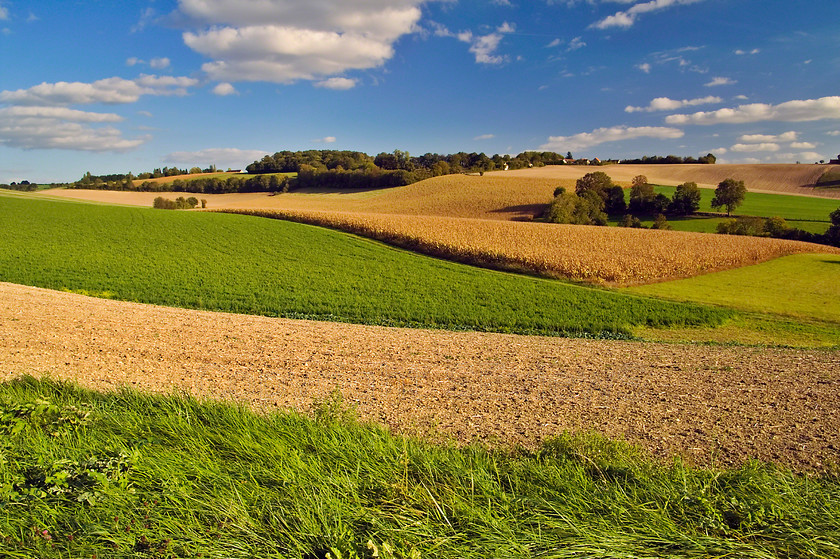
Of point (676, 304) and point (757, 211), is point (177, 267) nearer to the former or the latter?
point (676, 304)

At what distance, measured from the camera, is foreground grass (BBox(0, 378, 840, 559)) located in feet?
11.6

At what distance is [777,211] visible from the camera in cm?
5803

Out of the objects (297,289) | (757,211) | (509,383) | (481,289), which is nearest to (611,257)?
(481,289)

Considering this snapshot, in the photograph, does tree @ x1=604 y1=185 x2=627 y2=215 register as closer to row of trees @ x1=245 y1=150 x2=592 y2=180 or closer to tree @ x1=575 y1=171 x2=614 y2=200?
tree @ x1=575 y1=171 x2=614 y2=200

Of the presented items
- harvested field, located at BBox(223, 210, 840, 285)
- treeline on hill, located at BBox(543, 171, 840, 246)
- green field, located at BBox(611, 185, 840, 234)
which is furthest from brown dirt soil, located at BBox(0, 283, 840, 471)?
green field, located at BBox(611, 185, 840, 234)

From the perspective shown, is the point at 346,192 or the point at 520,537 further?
the point at 346,192

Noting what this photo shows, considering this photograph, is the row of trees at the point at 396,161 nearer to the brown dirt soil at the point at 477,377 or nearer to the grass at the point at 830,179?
the grass at the point at 830,179

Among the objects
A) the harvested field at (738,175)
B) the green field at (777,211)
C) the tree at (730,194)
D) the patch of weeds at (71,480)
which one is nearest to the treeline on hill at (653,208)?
the tree at (730,194)

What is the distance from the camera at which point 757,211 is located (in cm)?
5809

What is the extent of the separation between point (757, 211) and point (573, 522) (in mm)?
66939

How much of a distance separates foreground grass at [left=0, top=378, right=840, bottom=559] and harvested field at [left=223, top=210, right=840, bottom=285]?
2410 centimetres

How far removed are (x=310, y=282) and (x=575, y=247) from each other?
19140mm

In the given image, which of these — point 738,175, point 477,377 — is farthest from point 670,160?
point 477,377

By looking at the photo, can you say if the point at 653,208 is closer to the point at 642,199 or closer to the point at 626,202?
the point at 642,199
